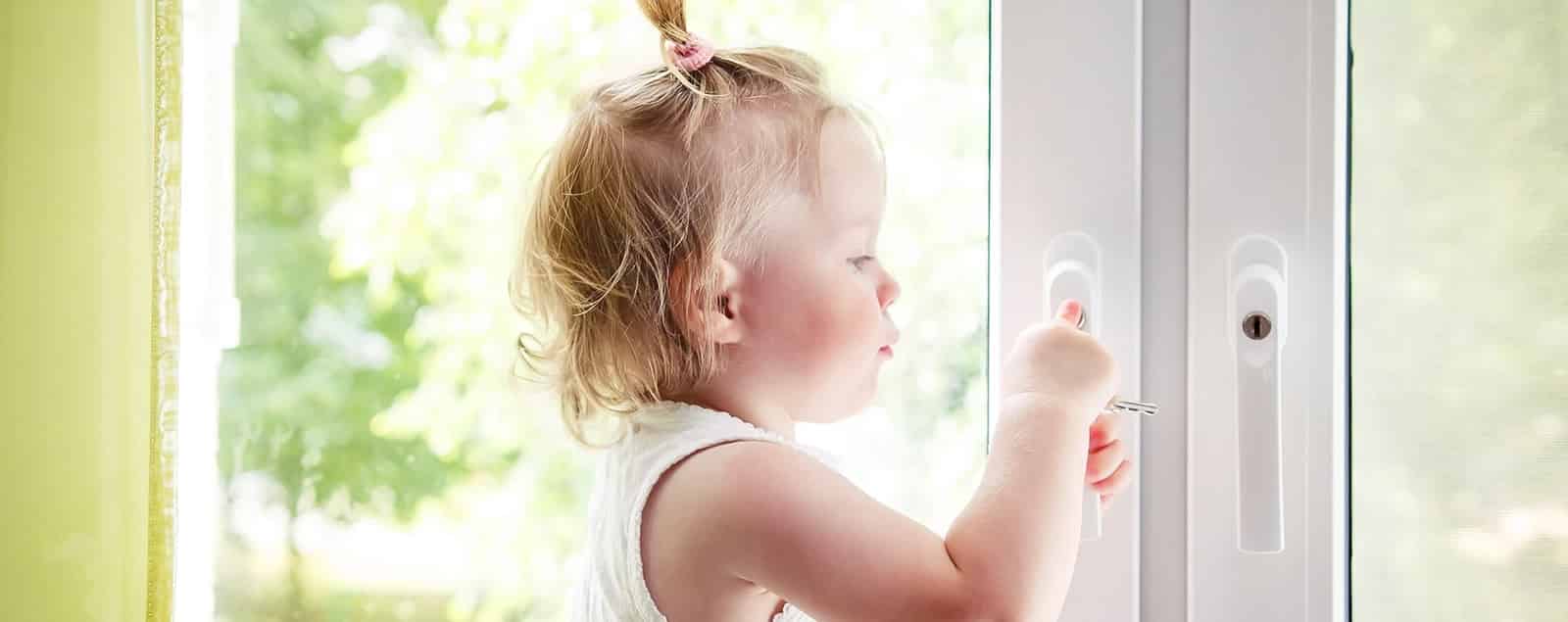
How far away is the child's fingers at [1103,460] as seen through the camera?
0.92 metres

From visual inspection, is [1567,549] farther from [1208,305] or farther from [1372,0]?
[1372,0]

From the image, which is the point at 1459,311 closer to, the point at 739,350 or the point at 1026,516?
the point at 1026,516

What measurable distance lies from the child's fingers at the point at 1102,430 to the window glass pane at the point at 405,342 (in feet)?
0.52

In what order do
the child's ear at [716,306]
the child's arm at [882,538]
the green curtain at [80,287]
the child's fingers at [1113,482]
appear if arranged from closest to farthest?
the child's arm at [882,538]
the child's ear at [716,306]
the child's fingers at [1113,482]
the green curtain at [80,287]

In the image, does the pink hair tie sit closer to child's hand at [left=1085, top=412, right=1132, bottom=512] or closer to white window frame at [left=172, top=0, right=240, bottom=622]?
child's hand at [left=1085, top=412, right=1132, bottom=512]

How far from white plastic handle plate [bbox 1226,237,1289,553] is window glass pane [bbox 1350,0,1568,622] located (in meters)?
0.06

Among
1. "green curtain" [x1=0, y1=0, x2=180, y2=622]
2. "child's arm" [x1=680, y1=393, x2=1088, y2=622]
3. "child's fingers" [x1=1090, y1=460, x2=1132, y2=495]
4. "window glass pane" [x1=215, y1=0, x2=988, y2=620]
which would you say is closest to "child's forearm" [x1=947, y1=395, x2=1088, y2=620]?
"child's arm" [x1=680, y1=393, x2=1088, y2=622]

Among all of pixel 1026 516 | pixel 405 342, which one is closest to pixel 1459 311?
pixel 1026 516

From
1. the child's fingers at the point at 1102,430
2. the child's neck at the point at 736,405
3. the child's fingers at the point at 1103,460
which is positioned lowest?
the child's fingers at the point at 1103,460

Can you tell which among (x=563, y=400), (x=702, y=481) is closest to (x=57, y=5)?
(x=563, y=400)

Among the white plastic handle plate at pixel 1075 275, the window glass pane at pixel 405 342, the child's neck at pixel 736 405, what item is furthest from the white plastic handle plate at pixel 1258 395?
the child's neck at pixel 736 405

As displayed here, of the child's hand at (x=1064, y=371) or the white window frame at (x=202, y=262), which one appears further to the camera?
the white window frame at (x=202, y=262)

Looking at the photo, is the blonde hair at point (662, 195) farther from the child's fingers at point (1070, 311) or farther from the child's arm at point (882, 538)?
the child's fingers at point (1070, 311)

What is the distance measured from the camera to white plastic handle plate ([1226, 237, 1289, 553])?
89 cm
